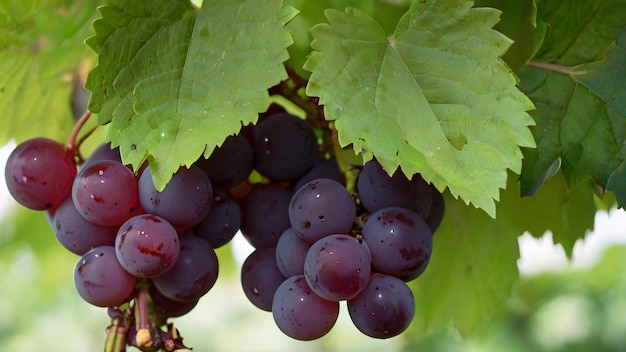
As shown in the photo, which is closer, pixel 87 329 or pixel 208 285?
pixel 208 285

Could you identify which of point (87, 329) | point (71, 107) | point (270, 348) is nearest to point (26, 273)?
point (71, 107)

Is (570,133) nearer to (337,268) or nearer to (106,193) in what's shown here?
(337,268)

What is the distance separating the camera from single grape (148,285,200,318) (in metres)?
0.52

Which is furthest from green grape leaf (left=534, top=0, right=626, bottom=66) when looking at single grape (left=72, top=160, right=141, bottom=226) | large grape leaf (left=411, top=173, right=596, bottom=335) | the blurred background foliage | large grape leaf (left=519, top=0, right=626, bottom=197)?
the blurred background foliage

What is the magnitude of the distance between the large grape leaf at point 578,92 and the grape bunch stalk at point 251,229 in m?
0.09

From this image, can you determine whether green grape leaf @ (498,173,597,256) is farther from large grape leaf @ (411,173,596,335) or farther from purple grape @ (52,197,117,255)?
purple grape @ (52,197,117,255)

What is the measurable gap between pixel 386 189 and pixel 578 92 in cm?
16

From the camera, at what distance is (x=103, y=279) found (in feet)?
1.58

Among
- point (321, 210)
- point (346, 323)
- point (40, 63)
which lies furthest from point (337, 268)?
point (346, 323)

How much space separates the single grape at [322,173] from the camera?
539mm

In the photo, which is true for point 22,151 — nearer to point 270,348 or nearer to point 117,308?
point 117,308

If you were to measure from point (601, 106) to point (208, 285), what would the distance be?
1.03ft

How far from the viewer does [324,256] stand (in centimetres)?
46

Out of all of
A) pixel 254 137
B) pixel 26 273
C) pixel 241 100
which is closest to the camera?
pixel 241 100
